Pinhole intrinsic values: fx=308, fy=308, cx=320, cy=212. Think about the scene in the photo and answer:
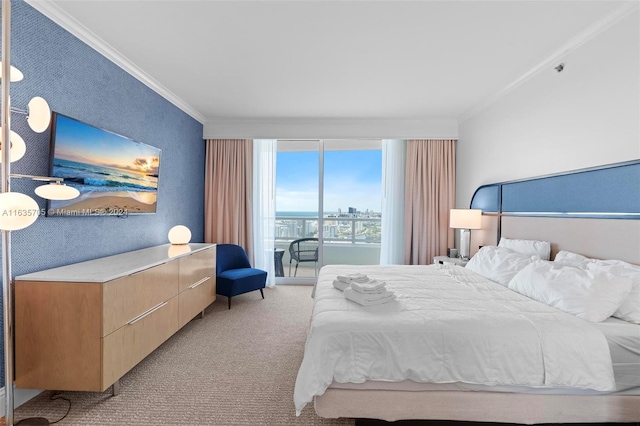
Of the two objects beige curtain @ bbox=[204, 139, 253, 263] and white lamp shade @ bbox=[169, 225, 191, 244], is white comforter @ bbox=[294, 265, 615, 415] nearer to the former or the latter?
white lamp shade @ bbox=[169, 225, 191, 244]

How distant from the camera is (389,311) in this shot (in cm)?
195

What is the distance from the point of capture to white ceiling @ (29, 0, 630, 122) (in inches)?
84.0

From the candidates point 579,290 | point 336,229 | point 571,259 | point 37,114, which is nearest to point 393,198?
point 336,229

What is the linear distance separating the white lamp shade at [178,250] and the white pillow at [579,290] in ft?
9.77

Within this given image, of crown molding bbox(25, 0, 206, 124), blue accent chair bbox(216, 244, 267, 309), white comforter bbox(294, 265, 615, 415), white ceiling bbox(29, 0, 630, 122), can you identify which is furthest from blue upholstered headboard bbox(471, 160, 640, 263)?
crown molding bbox(25, 0, 206, 124)

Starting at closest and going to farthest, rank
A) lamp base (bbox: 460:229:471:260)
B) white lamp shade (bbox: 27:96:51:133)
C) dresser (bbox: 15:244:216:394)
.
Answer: white lamp shade (bbox: 27:96:51:133) < dresser (bbox: 15:244:216:394) < lamp base (bbox: 460:229:471:260)

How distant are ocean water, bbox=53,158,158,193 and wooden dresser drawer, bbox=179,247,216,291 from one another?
0.86 metres

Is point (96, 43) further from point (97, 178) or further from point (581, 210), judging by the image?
point (581, 210)

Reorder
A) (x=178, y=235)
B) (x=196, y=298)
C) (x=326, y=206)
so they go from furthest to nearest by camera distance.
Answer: (x=326, y=206)
(x=178, y=235)
(x=196, y=298)

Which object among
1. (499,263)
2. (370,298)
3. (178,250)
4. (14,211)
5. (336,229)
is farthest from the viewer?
(336,229)

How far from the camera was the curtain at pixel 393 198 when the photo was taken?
4.94m

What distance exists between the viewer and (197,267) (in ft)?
11.0

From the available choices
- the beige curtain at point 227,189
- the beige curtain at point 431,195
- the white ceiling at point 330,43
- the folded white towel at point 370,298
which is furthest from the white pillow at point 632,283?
the beige curtain at point 227,189

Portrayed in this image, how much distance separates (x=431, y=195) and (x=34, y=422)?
4.79 metres
